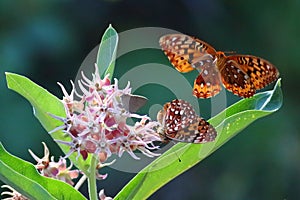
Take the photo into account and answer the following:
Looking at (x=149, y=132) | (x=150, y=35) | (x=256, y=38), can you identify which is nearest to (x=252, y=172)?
(x=256, y=38)

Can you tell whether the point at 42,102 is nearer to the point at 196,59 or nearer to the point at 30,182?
the point at 30,182

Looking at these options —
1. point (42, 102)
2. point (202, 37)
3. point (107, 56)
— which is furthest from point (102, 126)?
point (202, 37)

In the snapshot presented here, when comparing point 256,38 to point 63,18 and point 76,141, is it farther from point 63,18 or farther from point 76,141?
point 76,141

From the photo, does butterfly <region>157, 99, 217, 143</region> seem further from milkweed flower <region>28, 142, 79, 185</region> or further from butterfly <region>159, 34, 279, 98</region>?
milkweed flower <region>28, 142, 79, 185</region>

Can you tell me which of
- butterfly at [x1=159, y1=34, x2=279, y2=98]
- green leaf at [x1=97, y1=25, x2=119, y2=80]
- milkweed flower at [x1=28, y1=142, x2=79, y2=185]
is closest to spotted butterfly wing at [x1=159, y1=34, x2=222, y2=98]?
butterfly at [x1=159, y1=34, x2=279, y2=98]

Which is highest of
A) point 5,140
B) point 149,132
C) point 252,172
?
point 149,132

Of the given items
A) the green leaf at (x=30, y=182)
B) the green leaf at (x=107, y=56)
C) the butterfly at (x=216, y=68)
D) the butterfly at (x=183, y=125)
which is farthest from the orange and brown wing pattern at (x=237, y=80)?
the green leaf at (x=30, y=182)
